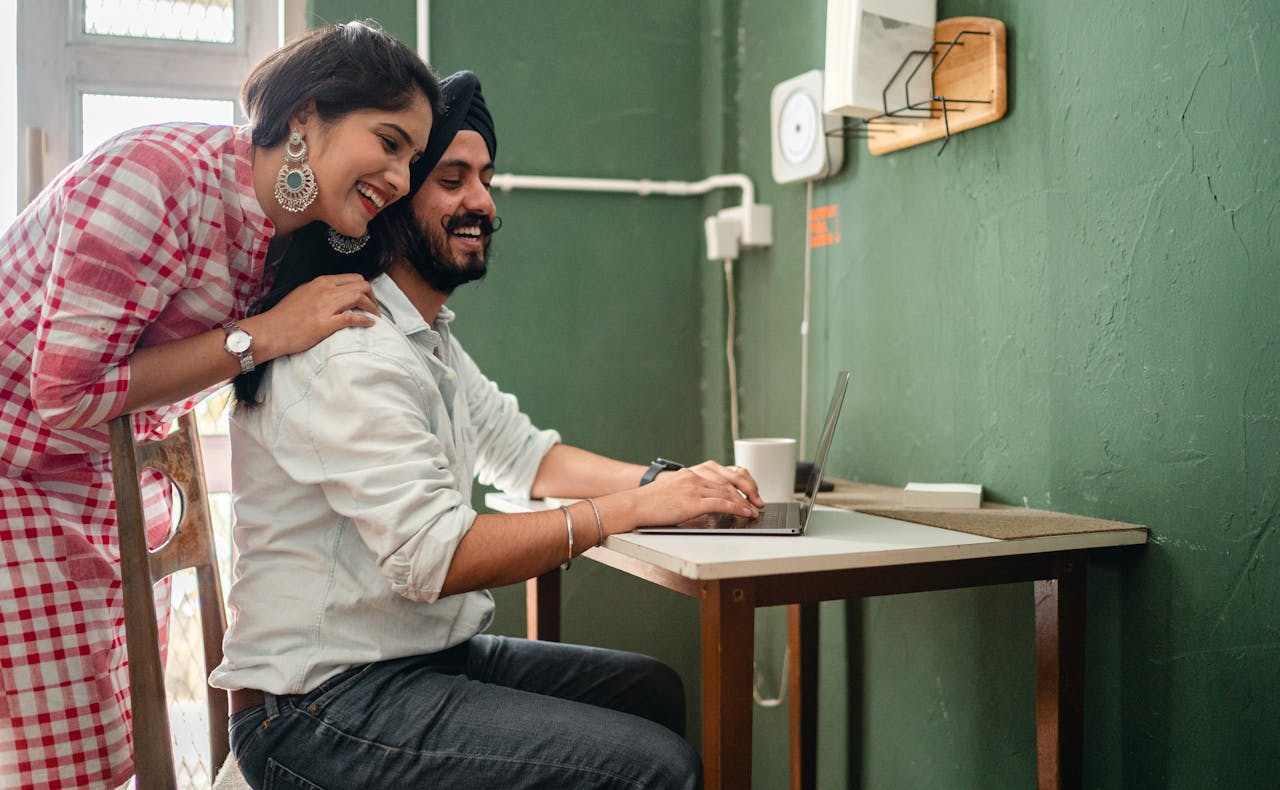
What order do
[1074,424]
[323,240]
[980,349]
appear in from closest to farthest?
[323,240]
[1074,424]
[980,349]

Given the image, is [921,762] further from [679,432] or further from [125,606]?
[125,606]

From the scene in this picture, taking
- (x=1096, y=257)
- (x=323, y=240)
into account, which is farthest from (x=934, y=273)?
(x=323, y=240)

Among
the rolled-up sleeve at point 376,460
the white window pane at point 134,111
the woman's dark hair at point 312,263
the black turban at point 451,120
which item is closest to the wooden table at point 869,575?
the rolled-up sleeve at point 376,460

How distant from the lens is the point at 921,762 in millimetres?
1838

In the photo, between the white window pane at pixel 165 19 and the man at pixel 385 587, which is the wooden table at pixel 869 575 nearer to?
the man at pixel 385 587

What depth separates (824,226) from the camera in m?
2.07

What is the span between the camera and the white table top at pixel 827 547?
45.3 inches

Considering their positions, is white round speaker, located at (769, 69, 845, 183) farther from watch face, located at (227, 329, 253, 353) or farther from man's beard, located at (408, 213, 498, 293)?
watch face, located at (227, 329, 253, 353)

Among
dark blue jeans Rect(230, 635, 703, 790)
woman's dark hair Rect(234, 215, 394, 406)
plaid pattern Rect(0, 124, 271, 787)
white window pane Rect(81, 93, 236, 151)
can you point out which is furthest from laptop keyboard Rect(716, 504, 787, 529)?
white window pane Rect(81, 93, 236, 151)

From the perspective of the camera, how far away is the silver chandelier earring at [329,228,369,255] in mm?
1372

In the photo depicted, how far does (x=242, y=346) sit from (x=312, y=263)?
20cm

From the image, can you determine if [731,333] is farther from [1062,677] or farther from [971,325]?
[1062,677]

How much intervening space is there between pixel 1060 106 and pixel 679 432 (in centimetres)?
122

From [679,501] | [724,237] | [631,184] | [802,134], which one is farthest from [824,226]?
[679,501]
